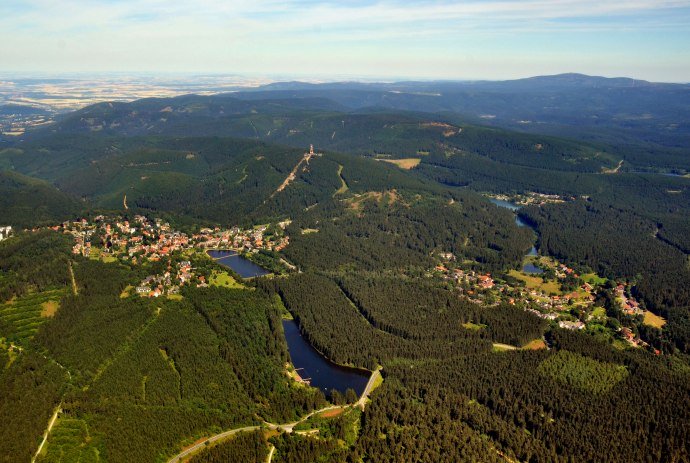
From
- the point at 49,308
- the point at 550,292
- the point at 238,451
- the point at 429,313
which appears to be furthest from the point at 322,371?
the point at 550,292

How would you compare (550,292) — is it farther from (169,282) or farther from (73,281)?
(73,281)

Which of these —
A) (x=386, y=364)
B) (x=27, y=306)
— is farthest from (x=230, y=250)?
(x=386, y=364)

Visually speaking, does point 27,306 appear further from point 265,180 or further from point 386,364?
point 265,180

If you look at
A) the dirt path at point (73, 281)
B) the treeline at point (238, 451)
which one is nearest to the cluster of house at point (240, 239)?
the dirt path at point (73, 281)

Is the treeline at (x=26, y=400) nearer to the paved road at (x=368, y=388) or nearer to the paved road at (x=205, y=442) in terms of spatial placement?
the paved road at (x=205, y=442)

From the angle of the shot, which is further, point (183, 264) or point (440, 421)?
point (183, 264)

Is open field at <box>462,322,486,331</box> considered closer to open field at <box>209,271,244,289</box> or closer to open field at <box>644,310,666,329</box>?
open field at <box>644,310,666,329</box>

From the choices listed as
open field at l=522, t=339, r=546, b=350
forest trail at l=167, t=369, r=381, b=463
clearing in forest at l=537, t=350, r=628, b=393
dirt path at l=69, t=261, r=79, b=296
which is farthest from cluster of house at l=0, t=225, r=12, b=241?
clearing in forest at l=537, t=350, r=628, b=393
